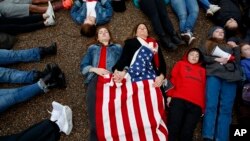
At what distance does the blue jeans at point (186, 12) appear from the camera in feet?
16.8

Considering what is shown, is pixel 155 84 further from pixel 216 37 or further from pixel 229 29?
pixel 229 29

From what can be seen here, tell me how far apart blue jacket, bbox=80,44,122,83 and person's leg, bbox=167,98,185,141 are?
91cm

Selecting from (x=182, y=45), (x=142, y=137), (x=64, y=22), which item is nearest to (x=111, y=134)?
(x=142, y=137)

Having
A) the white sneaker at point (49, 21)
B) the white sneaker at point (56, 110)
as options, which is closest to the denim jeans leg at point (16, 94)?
the white sneaker at point (56, 110)

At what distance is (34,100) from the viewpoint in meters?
4.34

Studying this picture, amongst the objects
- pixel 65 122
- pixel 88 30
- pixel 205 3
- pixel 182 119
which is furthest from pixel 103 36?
pixel 205 3

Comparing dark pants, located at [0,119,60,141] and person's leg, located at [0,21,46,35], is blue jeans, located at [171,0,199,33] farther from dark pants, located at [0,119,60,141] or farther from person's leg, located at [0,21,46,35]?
dark pants, located at [0,119,60,141]

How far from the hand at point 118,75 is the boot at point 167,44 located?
912mm

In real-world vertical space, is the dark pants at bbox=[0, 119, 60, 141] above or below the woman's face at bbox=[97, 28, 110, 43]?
below

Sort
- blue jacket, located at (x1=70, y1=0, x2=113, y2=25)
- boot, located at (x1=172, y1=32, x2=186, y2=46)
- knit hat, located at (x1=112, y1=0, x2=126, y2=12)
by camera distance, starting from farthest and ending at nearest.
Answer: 1. knit hat, located at (x1=112, y1=0, x2=126, y2=12)
2. blue jacket, located at (x1=70, y1=0, x2=113, y2=25)
3. boot, located at (x1=172, y1=32, x2=186, y2=46)

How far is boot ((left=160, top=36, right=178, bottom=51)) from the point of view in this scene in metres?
4.75

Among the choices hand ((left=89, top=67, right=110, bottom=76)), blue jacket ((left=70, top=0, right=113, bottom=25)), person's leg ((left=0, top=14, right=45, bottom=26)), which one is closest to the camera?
hand ((left=89, top=67, right=110, bottom=76))

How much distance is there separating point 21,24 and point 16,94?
1328 mm

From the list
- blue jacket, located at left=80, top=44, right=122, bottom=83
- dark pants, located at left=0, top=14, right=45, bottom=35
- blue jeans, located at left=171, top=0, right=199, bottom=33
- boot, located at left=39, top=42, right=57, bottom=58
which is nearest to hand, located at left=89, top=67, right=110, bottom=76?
blue jacket, located at left=80, top=44, right=122, bottom=83
